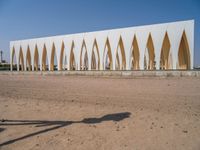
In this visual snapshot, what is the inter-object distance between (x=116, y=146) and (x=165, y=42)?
30262 mm

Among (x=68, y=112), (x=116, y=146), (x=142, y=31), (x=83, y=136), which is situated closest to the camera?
(x=116, y=146)

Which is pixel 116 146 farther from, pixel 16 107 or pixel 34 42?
pixel 34 42

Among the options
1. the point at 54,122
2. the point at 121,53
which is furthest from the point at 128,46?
the point at 54,122

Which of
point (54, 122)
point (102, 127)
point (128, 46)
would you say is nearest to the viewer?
point (102, 127)

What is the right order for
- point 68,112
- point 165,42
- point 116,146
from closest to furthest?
point 116,146
point 68,112
point 165,42

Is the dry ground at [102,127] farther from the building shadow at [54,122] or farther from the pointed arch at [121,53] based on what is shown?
the pointed arch at [121,53]

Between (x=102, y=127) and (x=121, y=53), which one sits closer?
(x=102, y=127)

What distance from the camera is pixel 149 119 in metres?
4.54

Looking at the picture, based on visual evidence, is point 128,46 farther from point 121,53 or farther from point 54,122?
point 54,122

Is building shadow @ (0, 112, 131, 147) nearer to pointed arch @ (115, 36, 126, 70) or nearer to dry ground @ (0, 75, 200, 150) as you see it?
dry ground @ (0, 75, 200, 150)

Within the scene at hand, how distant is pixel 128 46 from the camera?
96.3 ft

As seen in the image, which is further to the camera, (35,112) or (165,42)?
(165,42)

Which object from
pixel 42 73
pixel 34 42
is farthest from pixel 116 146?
pixel 34 42

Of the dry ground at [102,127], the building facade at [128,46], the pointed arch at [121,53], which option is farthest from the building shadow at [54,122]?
the pointed arch at [121,53]
